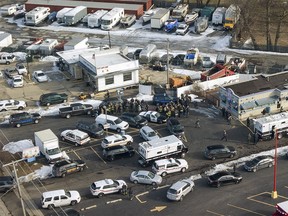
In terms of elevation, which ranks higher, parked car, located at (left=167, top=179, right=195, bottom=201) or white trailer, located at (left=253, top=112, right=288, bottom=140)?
white trailer, located at (left=253, top=112, right=288, bottom=140)

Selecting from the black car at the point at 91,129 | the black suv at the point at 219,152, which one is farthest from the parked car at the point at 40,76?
the black suv at the point at 219,152

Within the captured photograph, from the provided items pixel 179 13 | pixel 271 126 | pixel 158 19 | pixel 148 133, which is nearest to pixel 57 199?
pixel 148 133

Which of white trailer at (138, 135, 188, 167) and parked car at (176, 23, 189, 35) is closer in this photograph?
white trailer at (138, 135, 188, 167)

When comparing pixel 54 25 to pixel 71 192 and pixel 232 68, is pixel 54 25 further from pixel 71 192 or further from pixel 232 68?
pixel 71 192

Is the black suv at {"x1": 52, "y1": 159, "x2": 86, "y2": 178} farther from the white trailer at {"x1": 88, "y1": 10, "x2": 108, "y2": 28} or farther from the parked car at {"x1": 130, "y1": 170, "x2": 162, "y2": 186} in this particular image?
the white trailer at {"x1": 88, "y1": 10, "x2": 108, "y2": 28}

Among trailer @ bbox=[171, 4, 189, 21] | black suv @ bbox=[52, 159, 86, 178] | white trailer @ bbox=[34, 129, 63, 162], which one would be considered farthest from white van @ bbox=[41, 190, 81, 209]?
trailer @ bbox=[171, 4, 189, 21]

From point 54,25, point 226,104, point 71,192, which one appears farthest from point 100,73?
point 54,25

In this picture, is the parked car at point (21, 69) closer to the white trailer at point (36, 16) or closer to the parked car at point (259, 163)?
the white trailer at point (36, 16)

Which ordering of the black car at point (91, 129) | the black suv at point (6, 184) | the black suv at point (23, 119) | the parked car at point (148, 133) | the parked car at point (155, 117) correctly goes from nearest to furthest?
the black suv at point (6, 184), the parked car at point (148, 133), the black car at point (91, 129), the parked car at point (155, 117), the black suv at point (23, 119)
